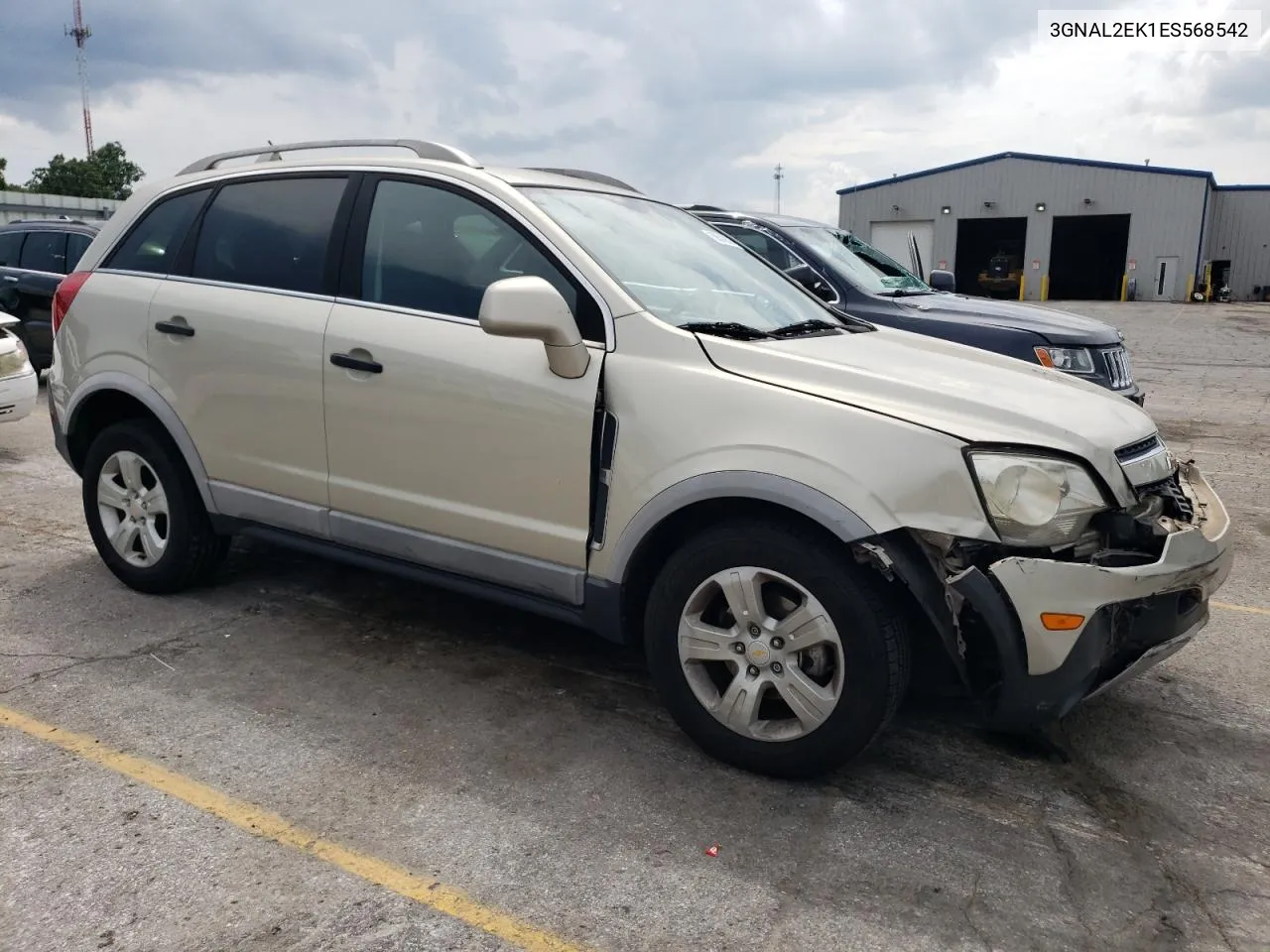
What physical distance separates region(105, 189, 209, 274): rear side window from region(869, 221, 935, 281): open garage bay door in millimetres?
42103

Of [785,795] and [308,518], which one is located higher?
[308,518]

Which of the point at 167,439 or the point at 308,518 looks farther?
the point at 167,439

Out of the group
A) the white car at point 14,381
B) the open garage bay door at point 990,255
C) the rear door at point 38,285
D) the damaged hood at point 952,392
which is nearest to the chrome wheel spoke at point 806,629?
the damaged hood at point 952,392

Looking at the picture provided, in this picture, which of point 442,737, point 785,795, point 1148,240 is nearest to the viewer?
point 785,795

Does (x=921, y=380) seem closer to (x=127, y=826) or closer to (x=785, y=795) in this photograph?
(x=785, y=795)

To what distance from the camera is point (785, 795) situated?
3094mm

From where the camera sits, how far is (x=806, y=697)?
2.99 m

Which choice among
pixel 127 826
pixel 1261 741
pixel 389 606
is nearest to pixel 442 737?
pixel 127 826

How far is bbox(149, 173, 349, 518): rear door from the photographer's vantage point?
3.96 metres

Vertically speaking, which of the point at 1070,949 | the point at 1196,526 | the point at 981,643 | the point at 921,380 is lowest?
the point at 1070,949

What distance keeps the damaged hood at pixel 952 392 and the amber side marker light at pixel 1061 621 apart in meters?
0.44

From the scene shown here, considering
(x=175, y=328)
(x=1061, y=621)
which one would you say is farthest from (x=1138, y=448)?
(x=175, y=328)

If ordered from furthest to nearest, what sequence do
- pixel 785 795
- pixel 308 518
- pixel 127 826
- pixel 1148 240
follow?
1. pixel 1148 240
2. pixel 308 518
3. pixel 785 795
4. pixel 127 826

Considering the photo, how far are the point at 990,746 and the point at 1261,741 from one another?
3.08 ft
